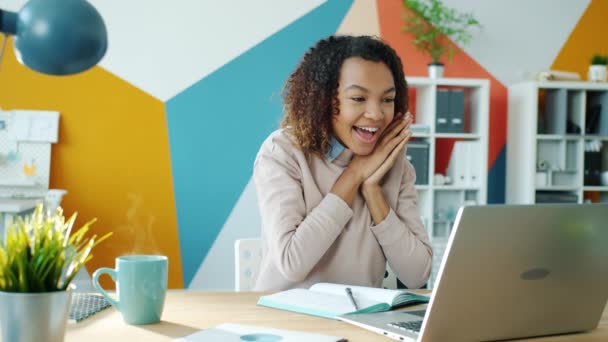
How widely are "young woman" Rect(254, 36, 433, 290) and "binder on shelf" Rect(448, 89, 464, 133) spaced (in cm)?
211

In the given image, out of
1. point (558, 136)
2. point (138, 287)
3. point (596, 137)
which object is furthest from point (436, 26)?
point (138, 287)

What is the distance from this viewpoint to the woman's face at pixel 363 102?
1717mm

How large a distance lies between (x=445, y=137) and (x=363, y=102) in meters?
2.44

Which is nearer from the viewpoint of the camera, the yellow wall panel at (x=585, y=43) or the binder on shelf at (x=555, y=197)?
the binder on shelf at (x=555, y=197)

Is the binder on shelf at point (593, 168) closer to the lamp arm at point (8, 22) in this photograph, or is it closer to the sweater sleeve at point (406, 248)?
the sweater sleeve at point (406, 248)

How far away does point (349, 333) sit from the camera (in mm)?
1029

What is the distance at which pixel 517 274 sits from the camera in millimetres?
913

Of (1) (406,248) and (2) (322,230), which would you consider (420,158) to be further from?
(2) (322,230)

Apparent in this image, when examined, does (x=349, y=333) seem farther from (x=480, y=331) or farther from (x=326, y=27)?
(x=326, y=27)

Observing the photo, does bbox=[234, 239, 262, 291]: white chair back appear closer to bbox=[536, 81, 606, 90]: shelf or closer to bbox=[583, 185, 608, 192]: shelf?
bbox=[536, 81, 606, 90]: shelf

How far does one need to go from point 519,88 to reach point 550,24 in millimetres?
591

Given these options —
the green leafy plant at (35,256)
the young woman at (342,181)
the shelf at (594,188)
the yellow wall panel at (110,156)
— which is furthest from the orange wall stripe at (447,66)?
the green leafy plant at (35,256)

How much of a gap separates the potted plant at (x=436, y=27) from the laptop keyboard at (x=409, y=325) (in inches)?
120

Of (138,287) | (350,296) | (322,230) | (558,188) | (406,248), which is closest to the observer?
(138,287)
